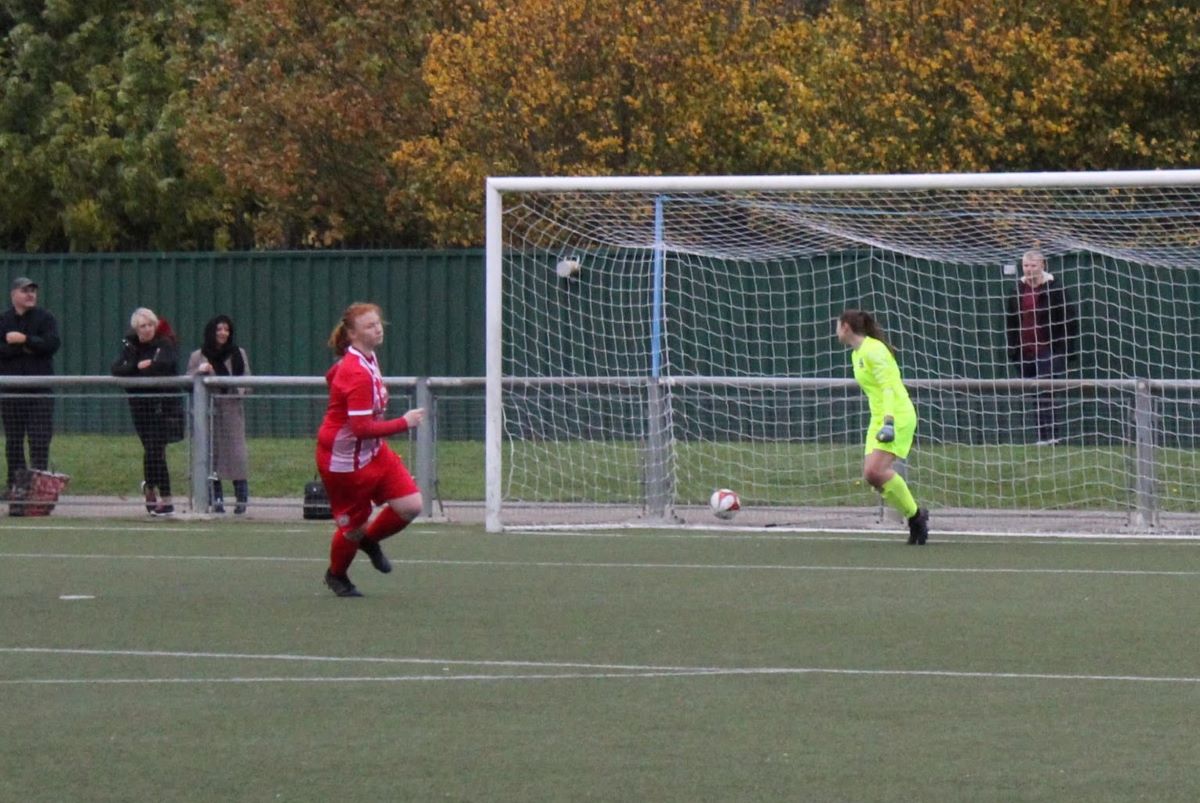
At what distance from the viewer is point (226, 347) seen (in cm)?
1884

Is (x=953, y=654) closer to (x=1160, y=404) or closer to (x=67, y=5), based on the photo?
(x=1160, y=404)

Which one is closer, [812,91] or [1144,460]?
[1144,460]

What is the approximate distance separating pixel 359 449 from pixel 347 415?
8.7 inches

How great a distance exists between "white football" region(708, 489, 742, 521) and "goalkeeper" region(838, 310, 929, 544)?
1944mm

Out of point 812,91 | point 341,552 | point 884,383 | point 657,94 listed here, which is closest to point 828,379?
point 884,383

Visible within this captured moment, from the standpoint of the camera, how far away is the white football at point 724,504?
16.5m

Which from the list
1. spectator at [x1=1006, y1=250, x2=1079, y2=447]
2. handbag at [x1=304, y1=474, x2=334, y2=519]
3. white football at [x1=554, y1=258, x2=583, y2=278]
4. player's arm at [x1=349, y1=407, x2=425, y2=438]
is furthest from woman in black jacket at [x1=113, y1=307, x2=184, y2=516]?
spectator at [x1=1006, y1=250, x2=1079, y2=447]

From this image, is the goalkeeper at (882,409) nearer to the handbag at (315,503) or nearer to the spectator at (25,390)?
the handbag at (315,503)

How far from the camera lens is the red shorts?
451 inches

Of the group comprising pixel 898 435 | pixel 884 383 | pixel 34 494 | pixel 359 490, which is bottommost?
pixel 34 494

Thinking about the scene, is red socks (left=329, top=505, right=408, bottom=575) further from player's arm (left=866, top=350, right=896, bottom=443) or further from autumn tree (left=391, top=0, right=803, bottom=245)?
autumn tree (left=391, top=0, right=803, bottom=245)

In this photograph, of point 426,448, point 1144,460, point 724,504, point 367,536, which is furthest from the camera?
point 426,448

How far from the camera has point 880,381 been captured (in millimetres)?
14617

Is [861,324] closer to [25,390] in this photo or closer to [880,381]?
[880,381]
